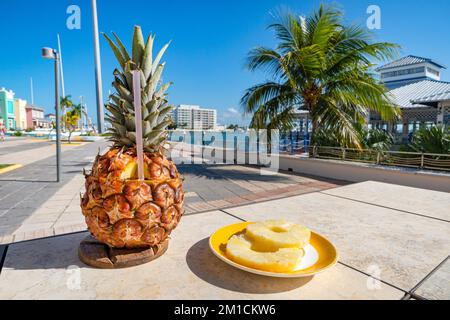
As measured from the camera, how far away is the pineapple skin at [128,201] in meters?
1.76

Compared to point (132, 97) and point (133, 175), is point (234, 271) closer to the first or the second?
point (133, 175)

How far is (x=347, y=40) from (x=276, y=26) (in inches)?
96.8

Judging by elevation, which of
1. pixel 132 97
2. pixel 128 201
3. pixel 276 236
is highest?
pixel 132 97

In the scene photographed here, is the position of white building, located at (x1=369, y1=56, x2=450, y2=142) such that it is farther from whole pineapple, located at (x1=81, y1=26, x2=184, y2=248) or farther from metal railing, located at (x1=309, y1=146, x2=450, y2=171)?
whole pineapple, located at (x1=81, y1=26, x2=184, y2=248)

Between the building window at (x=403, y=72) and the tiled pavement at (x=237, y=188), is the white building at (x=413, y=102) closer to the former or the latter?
the building window at (x=403, y=72)

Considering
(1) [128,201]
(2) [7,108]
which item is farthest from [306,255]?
(2) [7,108]

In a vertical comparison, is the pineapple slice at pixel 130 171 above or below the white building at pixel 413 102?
below

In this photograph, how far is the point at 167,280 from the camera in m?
1.74

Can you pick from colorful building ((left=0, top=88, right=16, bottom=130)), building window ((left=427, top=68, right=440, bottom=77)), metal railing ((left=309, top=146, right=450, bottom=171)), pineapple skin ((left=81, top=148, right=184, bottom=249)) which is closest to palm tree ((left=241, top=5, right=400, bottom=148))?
metal railing ((left=309, top=146, right=450, bottom=171))

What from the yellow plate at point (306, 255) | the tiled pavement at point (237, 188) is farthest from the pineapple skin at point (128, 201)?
the tiled pavement at point (237, 188)

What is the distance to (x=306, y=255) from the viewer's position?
1896 mm

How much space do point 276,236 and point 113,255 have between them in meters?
1.26

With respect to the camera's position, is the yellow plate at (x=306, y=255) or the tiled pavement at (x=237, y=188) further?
the tiled pavement at (x=237, y=188)

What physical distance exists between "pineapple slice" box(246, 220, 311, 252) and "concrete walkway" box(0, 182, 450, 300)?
230mm
